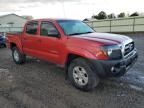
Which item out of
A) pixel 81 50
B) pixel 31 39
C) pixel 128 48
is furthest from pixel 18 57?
pixel 128 48

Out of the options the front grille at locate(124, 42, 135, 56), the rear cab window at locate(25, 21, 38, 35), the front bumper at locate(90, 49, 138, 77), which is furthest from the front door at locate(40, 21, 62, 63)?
the front grille at locate(124, 42, 135, 56)

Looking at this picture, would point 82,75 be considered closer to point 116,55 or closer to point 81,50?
point 81,50

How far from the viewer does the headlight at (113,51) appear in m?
4.81

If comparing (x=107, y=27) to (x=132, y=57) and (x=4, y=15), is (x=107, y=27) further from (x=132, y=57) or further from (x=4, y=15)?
(x=4, y=15)

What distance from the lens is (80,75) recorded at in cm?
532

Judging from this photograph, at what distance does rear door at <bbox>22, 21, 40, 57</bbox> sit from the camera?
6.92 metres

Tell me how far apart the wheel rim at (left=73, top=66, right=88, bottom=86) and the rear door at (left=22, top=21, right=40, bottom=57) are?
190cm

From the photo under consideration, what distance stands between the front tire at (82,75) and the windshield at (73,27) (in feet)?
3.20

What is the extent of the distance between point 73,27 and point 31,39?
5.41 ft

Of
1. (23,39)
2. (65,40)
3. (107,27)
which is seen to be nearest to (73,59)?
(65,40)

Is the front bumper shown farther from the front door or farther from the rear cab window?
the rear cab window

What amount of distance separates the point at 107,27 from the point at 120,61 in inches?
695

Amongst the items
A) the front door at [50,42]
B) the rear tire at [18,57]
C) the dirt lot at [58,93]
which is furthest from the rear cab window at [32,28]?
the dirt lot at [58,93]

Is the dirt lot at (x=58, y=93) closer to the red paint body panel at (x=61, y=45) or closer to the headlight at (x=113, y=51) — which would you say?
the red paint body panel at (x=61, y=45)
